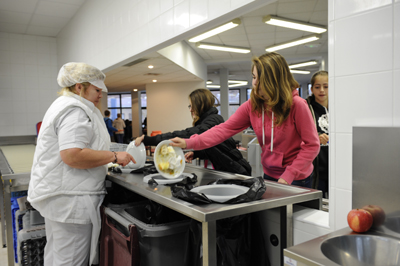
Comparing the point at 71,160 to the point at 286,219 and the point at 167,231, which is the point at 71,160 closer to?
the point at 167,231

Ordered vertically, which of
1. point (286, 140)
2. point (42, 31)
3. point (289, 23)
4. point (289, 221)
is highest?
point (42, 31)

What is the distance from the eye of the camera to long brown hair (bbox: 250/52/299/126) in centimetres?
166

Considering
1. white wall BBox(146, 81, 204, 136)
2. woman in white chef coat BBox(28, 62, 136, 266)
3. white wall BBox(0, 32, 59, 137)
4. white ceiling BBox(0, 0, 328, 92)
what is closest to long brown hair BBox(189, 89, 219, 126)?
woman in white chef coat BBox(28, 62, 136, 266)

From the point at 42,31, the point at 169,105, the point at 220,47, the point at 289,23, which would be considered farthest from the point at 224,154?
the point at 169,105

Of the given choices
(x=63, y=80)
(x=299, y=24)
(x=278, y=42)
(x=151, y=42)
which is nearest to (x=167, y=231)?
(x=63, y=80)

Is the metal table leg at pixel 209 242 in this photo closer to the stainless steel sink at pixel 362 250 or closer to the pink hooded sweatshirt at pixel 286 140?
the stainless steel sink at pixel 362 250

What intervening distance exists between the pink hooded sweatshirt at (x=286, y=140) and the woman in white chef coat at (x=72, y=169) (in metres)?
0.59

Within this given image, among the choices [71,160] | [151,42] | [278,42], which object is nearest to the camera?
[71,160]

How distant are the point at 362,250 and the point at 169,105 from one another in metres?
8.31

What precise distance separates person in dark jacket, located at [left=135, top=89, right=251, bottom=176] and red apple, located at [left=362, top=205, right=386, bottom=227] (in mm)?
1328

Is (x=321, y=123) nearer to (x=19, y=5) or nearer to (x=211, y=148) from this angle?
(x=211, y=148)

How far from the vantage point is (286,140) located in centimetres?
173

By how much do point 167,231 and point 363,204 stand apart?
84cm

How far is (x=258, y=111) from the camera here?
1.81m
